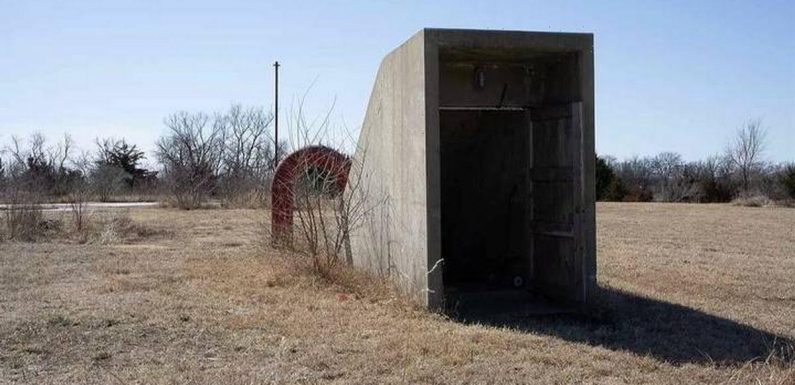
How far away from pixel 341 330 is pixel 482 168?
4.38 meters

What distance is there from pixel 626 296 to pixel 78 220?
1378cm

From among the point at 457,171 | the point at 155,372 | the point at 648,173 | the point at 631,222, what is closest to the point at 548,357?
the point at 155,372

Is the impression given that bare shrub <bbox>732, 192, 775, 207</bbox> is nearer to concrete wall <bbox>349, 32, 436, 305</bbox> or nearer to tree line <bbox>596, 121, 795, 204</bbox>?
tree line <bbox>596, 121, 795, 204</bbox>

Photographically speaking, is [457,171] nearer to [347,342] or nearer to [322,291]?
[322,291]

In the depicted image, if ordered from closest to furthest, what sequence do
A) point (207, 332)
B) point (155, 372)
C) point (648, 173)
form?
point (155, 372) < point (207, 332) < point (648, 173)

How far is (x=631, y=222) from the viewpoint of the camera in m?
26.4

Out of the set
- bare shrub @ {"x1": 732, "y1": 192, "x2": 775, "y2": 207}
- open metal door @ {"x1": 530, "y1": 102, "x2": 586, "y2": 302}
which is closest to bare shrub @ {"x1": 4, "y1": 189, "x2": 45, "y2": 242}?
open metal door @ {"x1": 530, "y1": 102, "x2": 586, "y2": 302}

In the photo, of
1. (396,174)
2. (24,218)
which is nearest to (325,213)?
(396,174)

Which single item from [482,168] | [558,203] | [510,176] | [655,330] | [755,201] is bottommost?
[655,330]

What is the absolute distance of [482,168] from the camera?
11.0m

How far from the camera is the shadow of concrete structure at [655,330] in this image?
22.1 ft

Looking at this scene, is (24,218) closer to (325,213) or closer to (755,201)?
(325,213)

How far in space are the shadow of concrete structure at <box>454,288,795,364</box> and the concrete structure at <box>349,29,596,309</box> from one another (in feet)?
1.58

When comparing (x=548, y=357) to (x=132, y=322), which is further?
(x=132, y=322)
